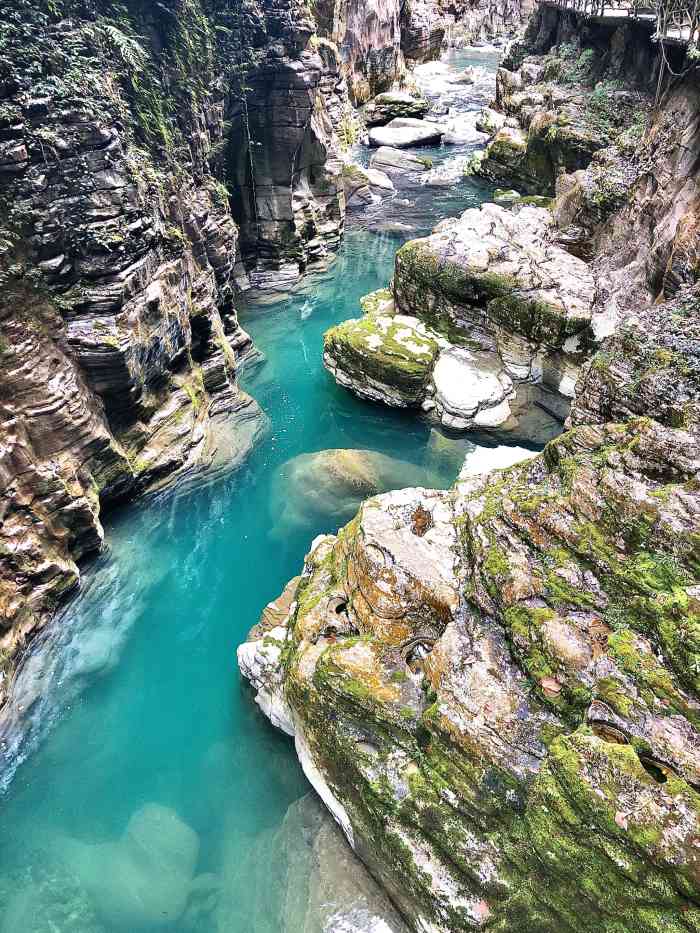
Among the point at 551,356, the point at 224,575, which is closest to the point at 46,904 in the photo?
the point at 224,575

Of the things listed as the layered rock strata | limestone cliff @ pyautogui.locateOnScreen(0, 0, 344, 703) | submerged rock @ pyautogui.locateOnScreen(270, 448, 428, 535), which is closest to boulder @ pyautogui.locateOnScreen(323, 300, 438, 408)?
submerged rock @ pyautogui.locateOnScreen(270, 448, 428, 535)

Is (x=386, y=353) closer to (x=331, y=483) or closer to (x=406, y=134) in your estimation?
(x=331, y=483)

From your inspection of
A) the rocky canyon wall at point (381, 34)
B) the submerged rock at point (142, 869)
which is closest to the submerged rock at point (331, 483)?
the submerged rock at point (142, 869)

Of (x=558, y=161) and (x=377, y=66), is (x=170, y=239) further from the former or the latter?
(x=377, y=66)

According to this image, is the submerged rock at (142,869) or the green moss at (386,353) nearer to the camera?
the submerged rock at (142,869)

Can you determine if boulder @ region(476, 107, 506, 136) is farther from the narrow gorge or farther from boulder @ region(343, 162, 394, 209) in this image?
the narrow gorge

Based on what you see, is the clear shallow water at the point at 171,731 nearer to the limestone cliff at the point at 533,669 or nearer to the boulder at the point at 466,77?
the limestone cliff at the point at 533,669

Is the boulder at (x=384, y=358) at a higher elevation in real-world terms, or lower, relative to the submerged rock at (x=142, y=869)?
higher
